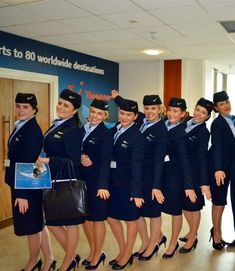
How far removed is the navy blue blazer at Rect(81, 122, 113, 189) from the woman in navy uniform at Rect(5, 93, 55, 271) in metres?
0.41

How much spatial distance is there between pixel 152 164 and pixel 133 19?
1.59m

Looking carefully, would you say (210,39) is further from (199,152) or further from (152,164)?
(152,164)

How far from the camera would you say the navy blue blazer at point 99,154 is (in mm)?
3123

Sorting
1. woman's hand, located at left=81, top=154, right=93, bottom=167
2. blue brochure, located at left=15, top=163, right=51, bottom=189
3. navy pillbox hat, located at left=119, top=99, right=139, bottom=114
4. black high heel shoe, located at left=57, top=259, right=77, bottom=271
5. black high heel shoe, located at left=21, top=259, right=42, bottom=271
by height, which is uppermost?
navy pillbox hat, located at left=119, top=99, right=139, bottom=114

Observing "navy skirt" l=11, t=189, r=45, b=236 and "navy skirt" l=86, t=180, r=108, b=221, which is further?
"navy skirt" l=86, t=180, r=108, b=221

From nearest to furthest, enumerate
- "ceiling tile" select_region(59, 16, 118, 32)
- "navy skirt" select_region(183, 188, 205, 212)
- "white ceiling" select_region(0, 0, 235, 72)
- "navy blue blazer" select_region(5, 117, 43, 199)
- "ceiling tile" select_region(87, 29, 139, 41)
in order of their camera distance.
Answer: "navy blue blazer" select_region(5, 117, 43, 199)
"white ceiling" select_region(0, 0, 235, 72)
"navy skirt" select_region(183, 188, 205, 212)
"ceiling tile" select_region(59, 16, 118, 32)
"ceiling tile" select_region(87, 29, 139, 41)

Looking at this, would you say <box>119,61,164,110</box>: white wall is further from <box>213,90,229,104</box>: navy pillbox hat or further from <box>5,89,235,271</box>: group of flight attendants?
<box>5,89,235,271</box>: group of flight attendants

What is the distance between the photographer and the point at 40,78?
17.4ft

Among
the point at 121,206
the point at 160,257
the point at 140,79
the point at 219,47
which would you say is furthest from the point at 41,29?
the point at 140,79

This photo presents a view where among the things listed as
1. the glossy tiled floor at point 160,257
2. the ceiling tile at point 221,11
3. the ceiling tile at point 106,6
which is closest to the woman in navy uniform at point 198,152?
the glossy tiled floor at point 160,257

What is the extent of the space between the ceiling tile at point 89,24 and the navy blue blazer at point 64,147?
1.52 meters

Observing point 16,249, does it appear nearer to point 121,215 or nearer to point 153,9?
point 121,215

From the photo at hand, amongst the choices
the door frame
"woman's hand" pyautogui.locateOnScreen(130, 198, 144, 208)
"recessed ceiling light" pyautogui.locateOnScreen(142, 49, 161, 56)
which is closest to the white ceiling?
"recessed ceiling light" pyautogui.locateOnScreen(142, 49, 161, 56)

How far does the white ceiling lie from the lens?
3.52 m
